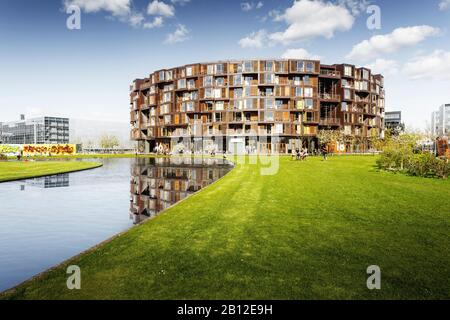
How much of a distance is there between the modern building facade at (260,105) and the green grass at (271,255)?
66250 mm

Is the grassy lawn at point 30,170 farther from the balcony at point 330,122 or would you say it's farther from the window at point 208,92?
the balcony at point 330,122

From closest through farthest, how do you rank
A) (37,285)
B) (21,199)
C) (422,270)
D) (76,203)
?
(37,285) < (422,270) < (76,203) < (21,199)

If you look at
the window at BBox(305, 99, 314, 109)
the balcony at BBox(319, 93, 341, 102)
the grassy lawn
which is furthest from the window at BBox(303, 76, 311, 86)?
the grassy lawn

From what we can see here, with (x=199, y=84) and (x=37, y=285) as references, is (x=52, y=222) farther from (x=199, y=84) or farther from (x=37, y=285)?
(x=199, y=84)

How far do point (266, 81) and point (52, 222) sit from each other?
2852 inches

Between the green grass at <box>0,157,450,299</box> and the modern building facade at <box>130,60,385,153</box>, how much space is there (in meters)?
66.2

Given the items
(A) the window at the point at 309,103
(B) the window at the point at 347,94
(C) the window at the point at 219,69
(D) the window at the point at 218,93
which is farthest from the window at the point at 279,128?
(B) the window at the point at 347,94

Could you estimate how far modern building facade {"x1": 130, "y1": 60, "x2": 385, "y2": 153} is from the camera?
256ft

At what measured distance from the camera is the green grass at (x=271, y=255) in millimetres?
5336

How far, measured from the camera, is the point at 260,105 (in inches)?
3086

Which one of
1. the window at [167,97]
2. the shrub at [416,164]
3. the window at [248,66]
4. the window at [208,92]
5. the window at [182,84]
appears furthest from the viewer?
the window at [167,97]

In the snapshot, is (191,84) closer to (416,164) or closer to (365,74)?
(365,74)

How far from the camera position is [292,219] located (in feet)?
33.4
